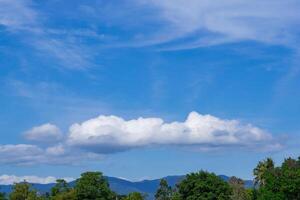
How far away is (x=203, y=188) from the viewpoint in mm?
111000

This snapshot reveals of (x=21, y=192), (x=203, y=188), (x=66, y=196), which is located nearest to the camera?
(x=21, y=192)

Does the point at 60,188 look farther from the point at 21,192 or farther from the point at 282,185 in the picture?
the point at 282,185

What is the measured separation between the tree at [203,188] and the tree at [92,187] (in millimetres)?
13594

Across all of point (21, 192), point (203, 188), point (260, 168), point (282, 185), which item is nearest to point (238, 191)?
point (260, 168)

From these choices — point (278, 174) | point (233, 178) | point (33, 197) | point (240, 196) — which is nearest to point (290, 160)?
point (278, 174)

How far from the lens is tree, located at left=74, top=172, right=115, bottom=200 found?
107m

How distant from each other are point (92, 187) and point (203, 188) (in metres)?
20.0

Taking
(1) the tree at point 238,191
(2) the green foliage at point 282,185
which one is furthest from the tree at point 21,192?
(1) the tree at point 238,191

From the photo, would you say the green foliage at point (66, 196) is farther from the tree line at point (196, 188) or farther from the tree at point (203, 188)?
the tree at point (203, 188)

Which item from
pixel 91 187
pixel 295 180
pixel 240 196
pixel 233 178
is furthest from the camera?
pixel 233 178

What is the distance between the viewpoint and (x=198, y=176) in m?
114

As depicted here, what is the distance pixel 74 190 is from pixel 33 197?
8.77 metres

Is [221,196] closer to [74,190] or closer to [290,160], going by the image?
[290,160]

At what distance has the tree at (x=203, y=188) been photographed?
110 metres
